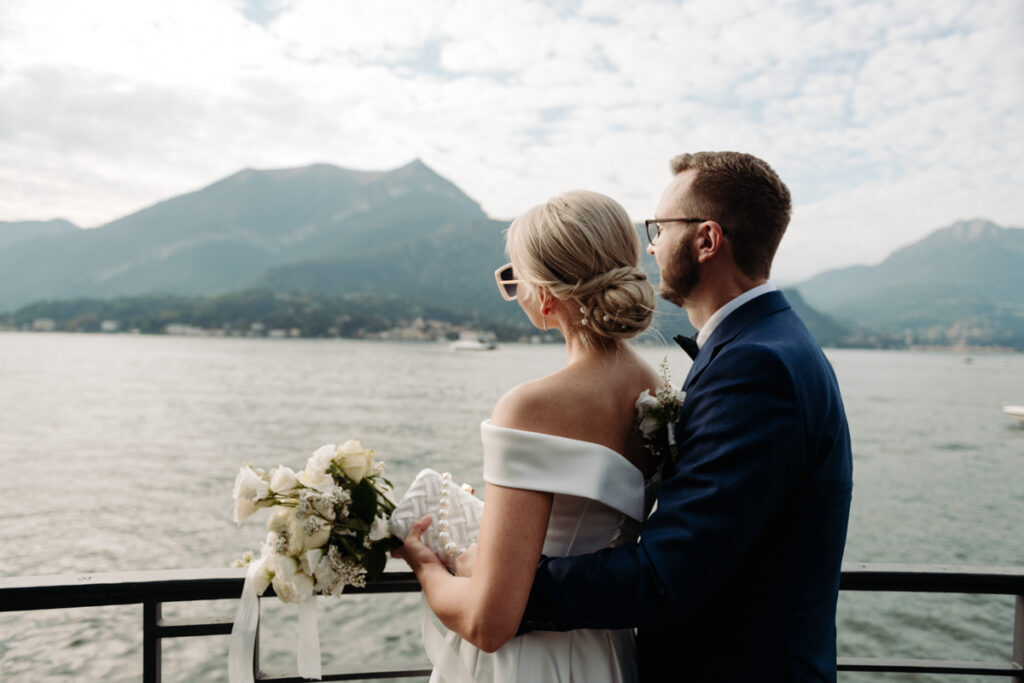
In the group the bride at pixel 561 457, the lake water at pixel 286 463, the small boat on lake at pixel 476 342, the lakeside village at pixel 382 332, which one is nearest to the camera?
the bride at pixel 561 457

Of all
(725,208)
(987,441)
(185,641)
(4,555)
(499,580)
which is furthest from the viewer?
(987,441)

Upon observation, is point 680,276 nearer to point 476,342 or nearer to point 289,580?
point 289,580

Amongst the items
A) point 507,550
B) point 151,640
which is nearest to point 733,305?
point 507,550

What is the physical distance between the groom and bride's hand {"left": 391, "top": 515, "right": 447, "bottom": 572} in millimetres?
347

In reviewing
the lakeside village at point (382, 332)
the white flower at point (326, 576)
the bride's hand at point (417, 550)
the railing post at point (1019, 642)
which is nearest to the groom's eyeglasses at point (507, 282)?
the bride's hand at point (417, 550)

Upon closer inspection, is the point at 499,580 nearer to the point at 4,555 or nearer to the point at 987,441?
the point at 4,555

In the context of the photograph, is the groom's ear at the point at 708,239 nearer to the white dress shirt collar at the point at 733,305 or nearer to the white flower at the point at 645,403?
the white dress shirt collar at the point at 733,305

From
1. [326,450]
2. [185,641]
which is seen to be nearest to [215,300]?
[185,641]

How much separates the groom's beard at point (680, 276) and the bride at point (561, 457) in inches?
8.7

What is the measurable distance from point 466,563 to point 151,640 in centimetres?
102

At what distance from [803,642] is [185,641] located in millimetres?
15325

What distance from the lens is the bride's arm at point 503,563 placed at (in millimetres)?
1586

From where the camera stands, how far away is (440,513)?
1986mm

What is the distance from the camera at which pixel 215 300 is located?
441 feet
